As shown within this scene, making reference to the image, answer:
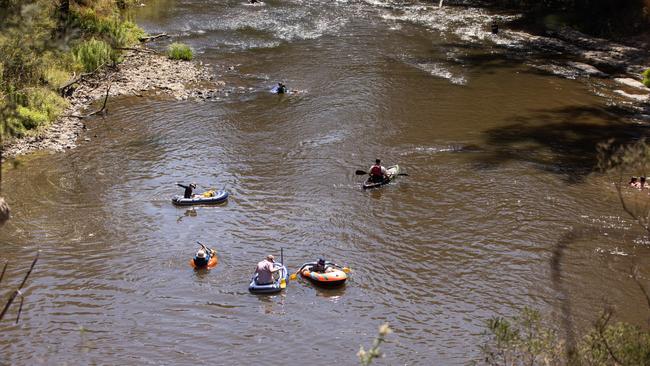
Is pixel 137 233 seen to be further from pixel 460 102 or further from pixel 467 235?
pixel 460 102

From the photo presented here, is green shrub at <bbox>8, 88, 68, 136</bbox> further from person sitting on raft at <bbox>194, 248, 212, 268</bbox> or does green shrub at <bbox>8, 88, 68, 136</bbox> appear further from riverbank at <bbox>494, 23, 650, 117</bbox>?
riverbank at <bbox>494, 23, 650, 117</bbox>

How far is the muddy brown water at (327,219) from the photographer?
47.4 ft

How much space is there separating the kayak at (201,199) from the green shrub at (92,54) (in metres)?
12.7

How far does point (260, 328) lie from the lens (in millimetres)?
14516

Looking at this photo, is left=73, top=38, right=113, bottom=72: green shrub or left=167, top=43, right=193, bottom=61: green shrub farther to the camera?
left=167, top=43, right=193, bottom=61: green shrub

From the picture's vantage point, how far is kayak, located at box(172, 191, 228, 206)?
65.0 feet

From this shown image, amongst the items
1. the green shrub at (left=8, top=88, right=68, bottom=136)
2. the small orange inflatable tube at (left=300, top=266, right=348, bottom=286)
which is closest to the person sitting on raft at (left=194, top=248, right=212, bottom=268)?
the small orange inflatable tube at (left=300, top=266, right=348, bottom=286)

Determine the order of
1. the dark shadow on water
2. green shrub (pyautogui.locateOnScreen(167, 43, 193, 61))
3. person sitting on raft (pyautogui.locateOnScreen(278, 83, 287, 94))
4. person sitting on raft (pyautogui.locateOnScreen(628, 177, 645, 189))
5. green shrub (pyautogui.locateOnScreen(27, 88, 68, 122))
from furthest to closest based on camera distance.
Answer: green shrub (pyautogui.locateOnScreen(167, 43, 193, 61)) → person sitting on raft (pyautogui.locateOnScreen(278, 83, 287, 94)) → green shrub (pyautogui.locateOnScreen(27, 88, 68, 122)) → the dark shadow on water → person sitting on raft (pyautogui.locateOnScreen(628, 177, 645, 189))

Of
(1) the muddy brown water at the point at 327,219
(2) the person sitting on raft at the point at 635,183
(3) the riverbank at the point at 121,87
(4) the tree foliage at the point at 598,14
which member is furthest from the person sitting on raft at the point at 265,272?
(4) the tree foliage at the point at 598,14

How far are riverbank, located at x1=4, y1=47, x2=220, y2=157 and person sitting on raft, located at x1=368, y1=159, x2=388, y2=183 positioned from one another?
34.9 feet

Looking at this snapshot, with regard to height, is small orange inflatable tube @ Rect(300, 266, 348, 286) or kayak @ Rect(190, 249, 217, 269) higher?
small orange inflatable tube @ Rect(300, 266, 348, 286)

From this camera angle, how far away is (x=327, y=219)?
63.0 feet

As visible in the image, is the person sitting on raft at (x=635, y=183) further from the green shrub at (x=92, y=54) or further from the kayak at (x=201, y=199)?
the green shrub at (x=92, y=54)

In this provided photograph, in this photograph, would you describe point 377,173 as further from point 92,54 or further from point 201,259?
point 92,54
